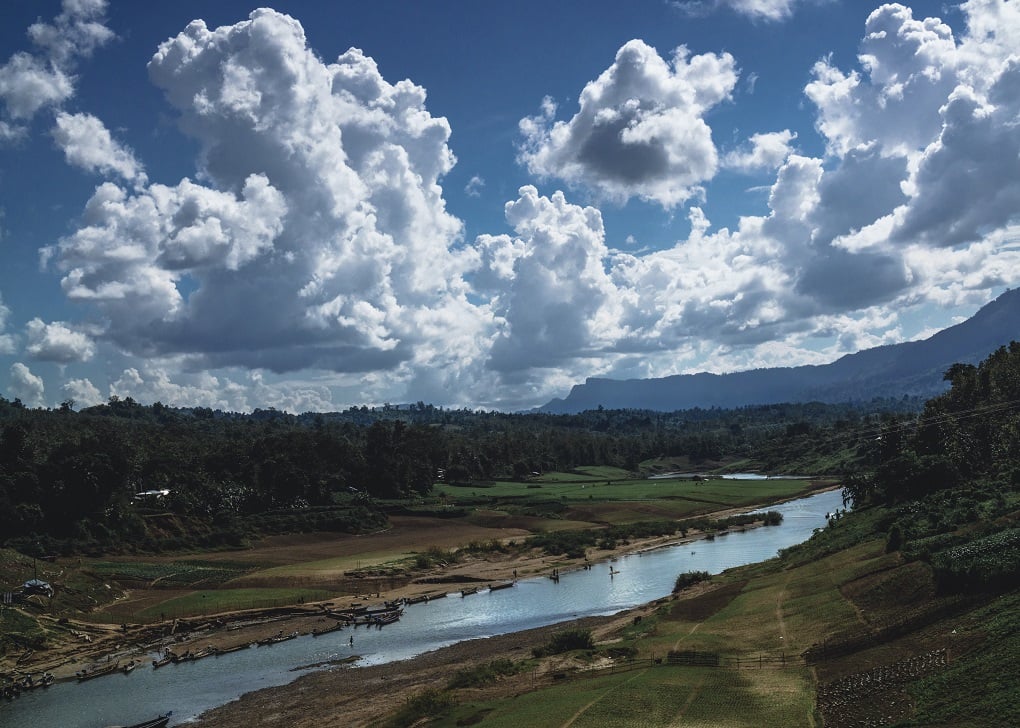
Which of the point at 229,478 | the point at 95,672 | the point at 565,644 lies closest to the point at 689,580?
the point at 565,644

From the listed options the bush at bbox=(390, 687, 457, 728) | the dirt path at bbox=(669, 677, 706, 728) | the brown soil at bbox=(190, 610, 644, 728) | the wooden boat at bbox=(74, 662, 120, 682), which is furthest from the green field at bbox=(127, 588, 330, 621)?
the dirt path at bbox=(669, 677, 706, 728)

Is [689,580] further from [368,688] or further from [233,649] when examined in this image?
[233,649]

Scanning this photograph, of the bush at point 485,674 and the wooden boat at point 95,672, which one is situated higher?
the bush at point 485,674

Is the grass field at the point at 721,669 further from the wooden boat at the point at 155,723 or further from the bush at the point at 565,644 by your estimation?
the wooden boat at the point at 155,723

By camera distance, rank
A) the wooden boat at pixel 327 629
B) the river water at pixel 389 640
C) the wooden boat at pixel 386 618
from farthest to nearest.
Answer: the wooden boat at pixel 386 618 < the wooden boat at pixel 327 629 < the river water at pixel 389 640

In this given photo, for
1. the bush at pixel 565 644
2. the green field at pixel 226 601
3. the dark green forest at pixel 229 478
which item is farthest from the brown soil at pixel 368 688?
the dark green forest at pixel 229 478

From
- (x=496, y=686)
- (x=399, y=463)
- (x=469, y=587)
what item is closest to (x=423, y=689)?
(x=496, y=686)

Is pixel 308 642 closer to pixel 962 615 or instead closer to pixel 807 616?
pixel 807 616
